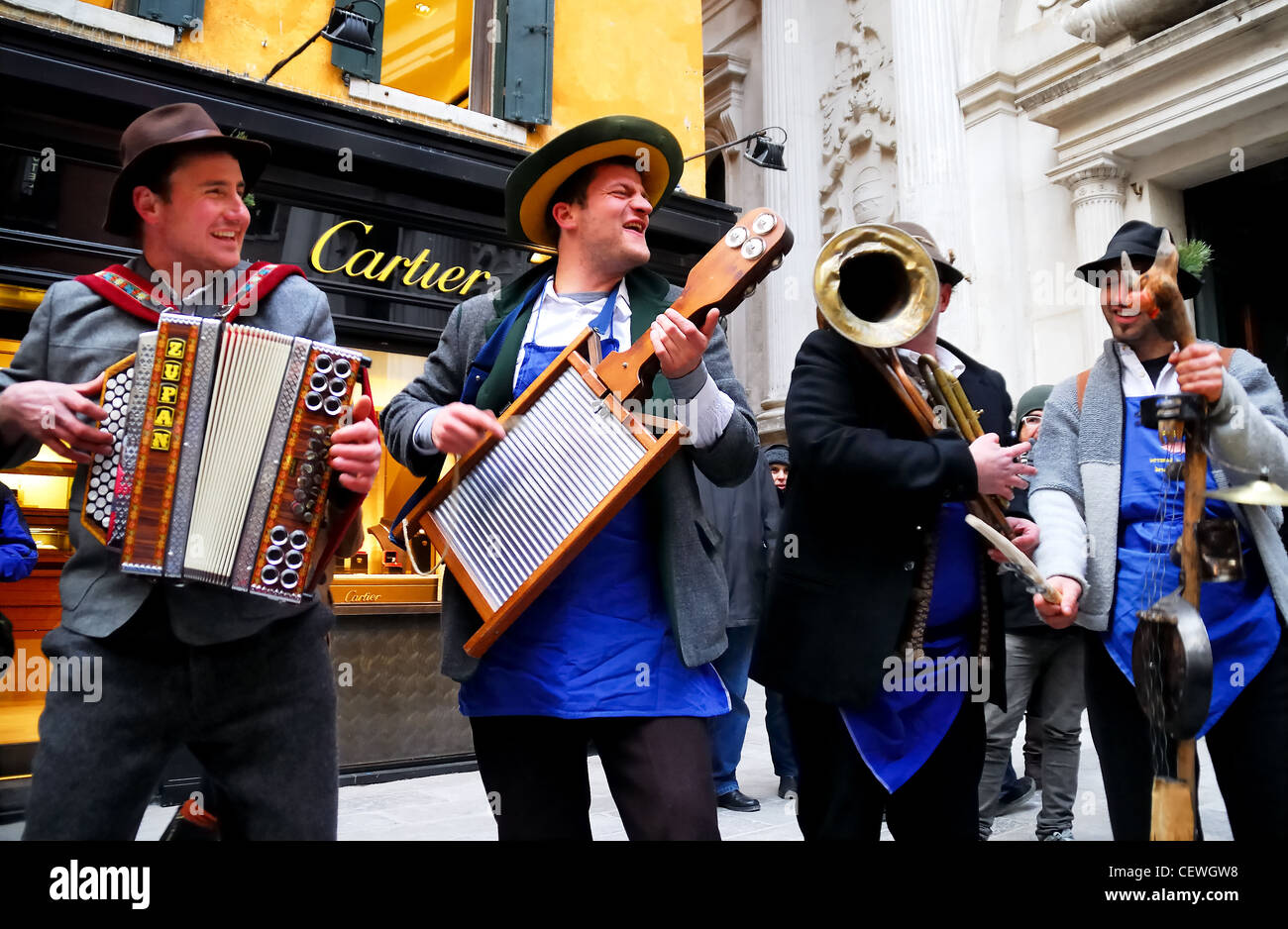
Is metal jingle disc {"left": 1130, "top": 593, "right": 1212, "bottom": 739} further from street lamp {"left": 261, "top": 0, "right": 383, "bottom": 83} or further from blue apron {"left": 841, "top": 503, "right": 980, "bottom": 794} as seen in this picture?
street lamp {"left": 261, "top": 0, "right": 383, "bottom": 83}

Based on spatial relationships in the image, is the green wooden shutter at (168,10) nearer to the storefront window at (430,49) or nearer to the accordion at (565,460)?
the storefront window at (430,49)

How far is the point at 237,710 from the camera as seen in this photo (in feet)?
6.78

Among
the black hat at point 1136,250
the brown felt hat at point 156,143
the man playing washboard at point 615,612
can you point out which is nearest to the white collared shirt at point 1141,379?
the black hat at point 1136,250

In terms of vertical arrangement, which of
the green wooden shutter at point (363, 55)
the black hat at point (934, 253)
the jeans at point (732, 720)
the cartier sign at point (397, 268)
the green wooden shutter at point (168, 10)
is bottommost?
the jeans at point (732, 720)

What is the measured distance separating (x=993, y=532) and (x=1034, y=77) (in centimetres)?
1038

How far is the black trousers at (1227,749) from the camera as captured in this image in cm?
233

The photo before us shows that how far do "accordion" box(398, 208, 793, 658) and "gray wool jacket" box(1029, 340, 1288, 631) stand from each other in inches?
45.7

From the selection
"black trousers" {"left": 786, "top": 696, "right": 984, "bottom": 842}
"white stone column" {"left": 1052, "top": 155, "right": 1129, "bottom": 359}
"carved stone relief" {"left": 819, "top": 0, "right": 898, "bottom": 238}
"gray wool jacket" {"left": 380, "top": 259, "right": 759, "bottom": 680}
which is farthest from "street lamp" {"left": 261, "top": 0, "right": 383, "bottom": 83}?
"carved stone relief" {"left": 819, "top": 0, "right": 898, "bottom": 238}

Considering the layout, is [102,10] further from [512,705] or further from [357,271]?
[512,705]

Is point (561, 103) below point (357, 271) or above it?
above

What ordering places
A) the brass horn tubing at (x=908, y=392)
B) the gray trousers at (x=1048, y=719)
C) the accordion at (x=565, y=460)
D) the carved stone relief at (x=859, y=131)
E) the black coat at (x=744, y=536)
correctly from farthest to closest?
1. the carved stone relief at (x=859, y=131)
2. the black coat at (x=744, y=536)
3. the gray trousers at (x=1048, y=719)
4. the brass horn tubing at (x=908, y=392)
5. the accordion at (x=565, y=460)

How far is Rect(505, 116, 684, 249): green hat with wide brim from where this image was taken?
2.48 metres

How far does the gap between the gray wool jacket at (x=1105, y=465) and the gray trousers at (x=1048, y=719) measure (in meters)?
1.93
